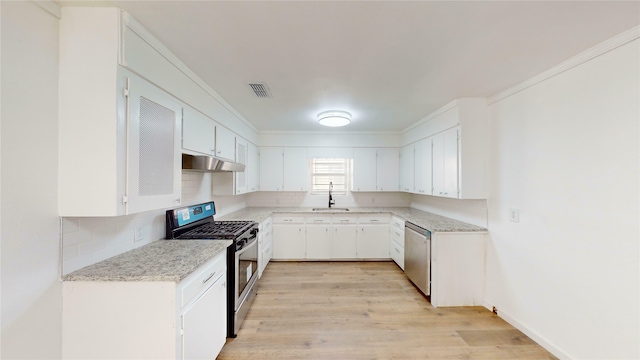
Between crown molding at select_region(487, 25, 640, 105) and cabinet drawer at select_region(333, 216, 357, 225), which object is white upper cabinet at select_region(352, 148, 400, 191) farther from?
crown molding at select_region(487, 25, 640, 105)

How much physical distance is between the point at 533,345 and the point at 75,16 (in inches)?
167

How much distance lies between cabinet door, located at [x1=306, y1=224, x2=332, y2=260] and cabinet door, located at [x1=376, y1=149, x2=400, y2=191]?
1.40 meters

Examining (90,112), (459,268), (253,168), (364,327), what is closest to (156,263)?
(90,112)

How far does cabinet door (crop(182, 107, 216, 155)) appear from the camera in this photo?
2029 mm

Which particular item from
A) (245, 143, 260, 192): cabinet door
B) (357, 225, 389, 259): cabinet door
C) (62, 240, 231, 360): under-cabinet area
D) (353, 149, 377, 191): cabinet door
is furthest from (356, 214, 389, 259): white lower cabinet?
(62, 240, 231, 360): under-cabinet area

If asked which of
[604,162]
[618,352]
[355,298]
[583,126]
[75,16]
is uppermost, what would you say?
[75,16]

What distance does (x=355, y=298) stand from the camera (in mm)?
2994

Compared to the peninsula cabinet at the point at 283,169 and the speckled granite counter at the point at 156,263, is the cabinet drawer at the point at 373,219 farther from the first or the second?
the speckled granite counter at the point at 156,263

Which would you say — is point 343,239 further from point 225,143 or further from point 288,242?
point 225,143

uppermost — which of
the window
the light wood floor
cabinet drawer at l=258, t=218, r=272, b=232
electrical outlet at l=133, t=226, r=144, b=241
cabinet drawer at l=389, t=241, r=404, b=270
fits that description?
the window

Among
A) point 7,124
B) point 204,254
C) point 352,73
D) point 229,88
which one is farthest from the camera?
point 229,88

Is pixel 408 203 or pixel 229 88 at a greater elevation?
pixel 229 88

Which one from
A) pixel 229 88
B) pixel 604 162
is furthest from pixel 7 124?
→ pixel 604 162

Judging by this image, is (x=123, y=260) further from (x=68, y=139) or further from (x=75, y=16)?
(x=75, y=16)
